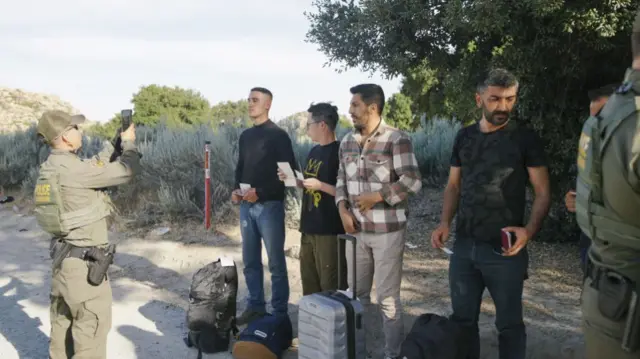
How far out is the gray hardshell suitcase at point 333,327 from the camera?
10.6 ft

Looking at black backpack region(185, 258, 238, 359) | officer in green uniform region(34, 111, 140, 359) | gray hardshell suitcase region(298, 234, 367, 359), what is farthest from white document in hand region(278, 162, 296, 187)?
officer in green uniform region(34, 111, 140, 359)

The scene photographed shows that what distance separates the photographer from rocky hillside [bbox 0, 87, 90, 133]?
115 feet

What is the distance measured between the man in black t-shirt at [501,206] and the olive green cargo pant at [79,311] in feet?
7.88

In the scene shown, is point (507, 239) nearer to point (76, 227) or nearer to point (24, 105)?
point (76, 227)

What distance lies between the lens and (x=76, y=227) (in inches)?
141

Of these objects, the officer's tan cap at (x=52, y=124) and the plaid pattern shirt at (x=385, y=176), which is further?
the plaid pattern shirt at (x=385, y=176)

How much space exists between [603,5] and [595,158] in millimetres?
3566

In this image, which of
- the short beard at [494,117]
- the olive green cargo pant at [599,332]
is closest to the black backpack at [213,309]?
the short beard at [494,117]

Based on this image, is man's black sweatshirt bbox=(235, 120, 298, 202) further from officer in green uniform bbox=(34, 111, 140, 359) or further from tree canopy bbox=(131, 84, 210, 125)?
tree canopy bbox=(131, 84, 210, 125)

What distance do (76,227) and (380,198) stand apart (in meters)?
2.04

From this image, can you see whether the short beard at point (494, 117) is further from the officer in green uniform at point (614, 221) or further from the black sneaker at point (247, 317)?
the black sneaker at point (247, 317)

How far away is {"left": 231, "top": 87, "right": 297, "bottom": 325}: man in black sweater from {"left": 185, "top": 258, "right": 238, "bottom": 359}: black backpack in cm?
40

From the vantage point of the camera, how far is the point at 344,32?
730cm

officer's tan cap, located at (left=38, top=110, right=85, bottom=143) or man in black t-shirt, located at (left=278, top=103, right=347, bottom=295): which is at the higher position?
officer's tan cap, located at (left=38, top=110, right=85, bottom=143)
